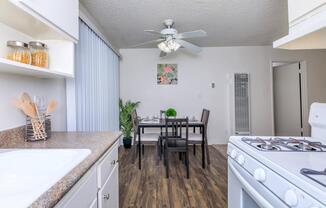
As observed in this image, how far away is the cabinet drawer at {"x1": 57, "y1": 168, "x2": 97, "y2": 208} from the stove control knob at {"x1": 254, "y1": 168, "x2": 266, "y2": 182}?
79cm

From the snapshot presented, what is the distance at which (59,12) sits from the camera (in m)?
1.33

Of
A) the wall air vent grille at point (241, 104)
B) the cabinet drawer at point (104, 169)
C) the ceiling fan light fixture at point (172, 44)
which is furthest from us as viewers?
the wall air vent grille at point (241, 104)

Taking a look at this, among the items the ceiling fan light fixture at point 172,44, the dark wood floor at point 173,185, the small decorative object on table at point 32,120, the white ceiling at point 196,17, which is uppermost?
the white ceiling at point 196,17

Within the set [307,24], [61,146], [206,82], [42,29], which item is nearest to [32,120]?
[61,146]

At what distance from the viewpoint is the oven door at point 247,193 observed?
813 millimetres

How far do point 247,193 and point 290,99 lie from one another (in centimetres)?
450

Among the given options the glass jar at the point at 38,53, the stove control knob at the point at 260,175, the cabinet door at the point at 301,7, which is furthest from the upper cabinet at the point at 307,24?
the glass jar at the point at 38,53

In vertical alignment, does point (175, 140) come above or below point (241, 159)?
below

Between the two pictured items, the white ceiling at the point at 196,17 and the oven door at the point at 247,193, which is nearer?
the oven door at the point at 247,193

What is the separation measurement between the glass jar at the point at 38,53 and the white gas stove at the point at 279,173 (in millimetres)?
1463

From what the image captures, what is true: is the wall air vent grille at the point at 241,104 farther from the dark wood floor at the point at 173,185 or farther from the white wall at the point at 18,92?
the white wall at the point at 18,92

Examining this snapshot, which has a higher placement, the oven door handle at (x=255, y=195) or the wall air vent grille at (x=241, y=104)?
the wall air vent grille at (x=241, y=104)

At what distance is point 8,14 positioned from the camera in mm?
1111

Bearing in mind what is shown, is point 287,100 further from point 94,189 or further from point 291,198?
point 94,189
